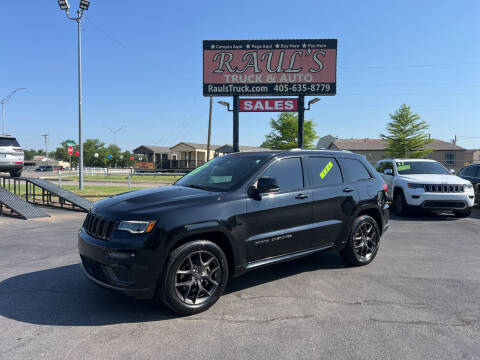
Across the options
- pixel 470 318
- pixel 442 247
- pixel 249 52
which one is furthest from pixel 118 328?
pixel 249 52

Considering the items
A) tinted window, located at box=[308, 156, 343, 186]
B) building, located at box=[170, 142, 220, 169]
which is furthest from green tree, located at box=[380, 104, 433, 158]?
tinted window, located at box=[308, 156, 343, 186]

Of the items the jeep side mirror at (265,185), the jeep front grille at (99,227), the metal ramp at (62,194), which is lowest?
the metal ramp at (62,194)

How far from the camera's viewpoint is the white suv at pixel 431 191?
982 cm

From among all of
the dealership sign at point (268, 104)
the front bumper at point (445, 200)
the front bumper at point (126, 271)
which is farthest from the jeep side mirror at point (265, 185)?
the dealership sign at point (268, 104)

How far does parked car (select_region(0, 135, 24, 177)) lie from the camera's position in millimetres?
15117

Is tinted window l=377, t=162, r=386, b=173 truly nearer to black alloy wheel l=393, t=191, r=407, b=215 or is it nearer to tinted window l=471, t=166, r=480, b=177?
black alloy wheel l=393, t=191, r=407, b=215

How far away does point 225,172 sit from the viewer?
4.60m

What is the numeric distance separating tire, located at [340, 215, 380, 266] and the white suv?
5.33 metres

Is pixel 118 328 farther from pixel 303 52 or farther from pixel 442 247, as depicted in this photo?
pixel 303 52

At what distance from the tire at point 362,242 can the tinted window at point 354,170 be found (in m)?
0.62

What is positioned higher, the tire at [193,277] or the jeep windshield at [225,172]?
the jeep windshield at [225,172]

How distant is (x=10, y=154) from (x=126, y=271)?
15.1 meters

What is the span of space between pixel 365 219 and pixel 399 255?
134 cm

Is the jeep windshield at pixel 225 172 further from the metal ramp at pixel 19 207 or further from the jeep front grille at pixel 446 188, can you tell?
the jeep front grille at pixel 446 188
